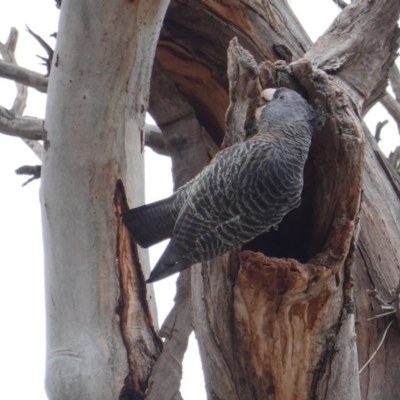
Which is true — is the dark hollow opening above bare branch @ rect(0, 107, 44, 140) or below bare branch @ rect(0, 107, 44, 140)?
below

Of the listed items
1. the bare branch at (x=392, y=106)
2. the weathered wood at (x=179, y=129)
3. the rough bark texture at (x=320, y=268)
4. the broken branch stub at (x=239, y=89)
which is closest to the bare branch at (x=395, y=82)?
the bare branch at (x=392, y=106)

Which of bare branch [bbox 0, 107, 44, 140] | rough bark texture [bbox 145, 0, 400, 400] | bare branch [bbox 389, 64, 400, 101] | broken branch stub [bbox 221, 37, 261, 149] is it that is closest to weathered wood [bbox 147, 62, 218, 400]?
bare branch [bbox 0, 107, 44, 140]

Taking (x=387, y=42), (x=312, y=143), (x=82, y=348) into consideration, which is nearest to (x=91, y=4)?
(x=312, y=143)

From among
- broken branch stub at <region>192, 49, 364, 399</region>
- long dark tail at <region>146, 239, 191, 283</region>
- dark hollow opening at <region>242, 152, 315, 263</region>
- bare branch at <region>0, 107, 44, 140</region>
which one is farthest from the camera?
bare branch at <region>0, 107, 44, 140</region>

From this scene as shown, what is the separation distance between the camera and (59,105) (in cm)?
236

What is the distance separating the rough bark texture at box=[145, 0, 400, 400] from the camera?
2.03 meters

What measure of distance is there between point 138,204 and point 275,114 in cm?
62

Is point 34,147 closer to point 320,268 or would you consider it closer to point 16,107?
point 16,107

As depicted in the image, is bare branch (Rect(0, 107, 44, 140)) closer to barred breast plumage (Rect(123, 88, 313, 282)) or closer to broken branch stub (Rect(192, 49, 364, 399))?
barred breast plumage (Rect(123, 88, 313, 282))

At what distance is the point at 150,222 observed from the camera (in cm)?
241

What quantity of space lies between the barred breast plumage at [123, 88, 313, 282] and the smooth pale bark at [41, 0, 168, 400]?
13 cm

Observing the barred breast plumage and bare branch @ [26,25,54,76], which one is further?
bare branch @ [26,25,54,76]

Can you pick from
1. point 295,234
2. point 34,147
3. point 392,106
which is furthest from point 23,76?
point 392,106

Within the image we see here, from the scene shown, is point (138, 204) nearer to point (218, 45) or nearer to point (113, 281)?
point (113, 281)
